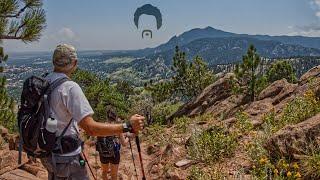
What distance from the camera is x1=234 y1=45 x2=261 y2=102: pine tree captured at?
41.8 m

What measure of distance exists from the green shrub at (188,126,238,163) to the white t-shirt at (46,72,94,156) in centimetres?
524

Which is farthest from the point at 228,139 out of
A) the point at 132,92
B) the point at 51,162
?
the point at 132,92

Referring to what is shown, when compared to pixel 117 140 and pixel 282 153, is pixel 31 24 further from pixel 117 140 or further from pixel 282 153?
pixel 282 153

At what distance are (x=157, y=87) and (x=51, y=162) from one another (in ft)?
201

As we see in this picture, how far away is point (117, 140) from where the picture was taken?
357 inches

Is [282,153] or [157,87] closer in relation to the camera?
[282,153]

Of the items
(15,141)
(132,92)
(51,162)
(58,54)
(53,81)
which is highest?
(58,54)

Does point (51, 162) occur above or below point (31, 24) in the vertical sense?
below

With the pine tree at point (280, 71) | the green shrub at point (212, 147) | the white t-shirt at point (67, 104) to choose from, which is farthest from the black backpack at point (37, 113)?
the pine tree at point (280, 71)

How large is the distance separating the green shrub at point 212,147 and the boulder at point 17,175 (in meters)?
3.61

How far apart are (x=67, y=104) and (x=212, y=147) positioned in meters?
5.67

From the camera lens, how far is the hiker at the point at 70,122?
13.5 ft

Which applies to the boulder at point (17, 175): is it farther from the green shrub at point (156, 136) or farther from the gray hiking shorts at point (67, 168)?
the green shrub at point (156, 136)

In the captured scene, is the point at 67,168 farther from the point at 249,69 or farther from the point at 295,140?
the point at 249,69
